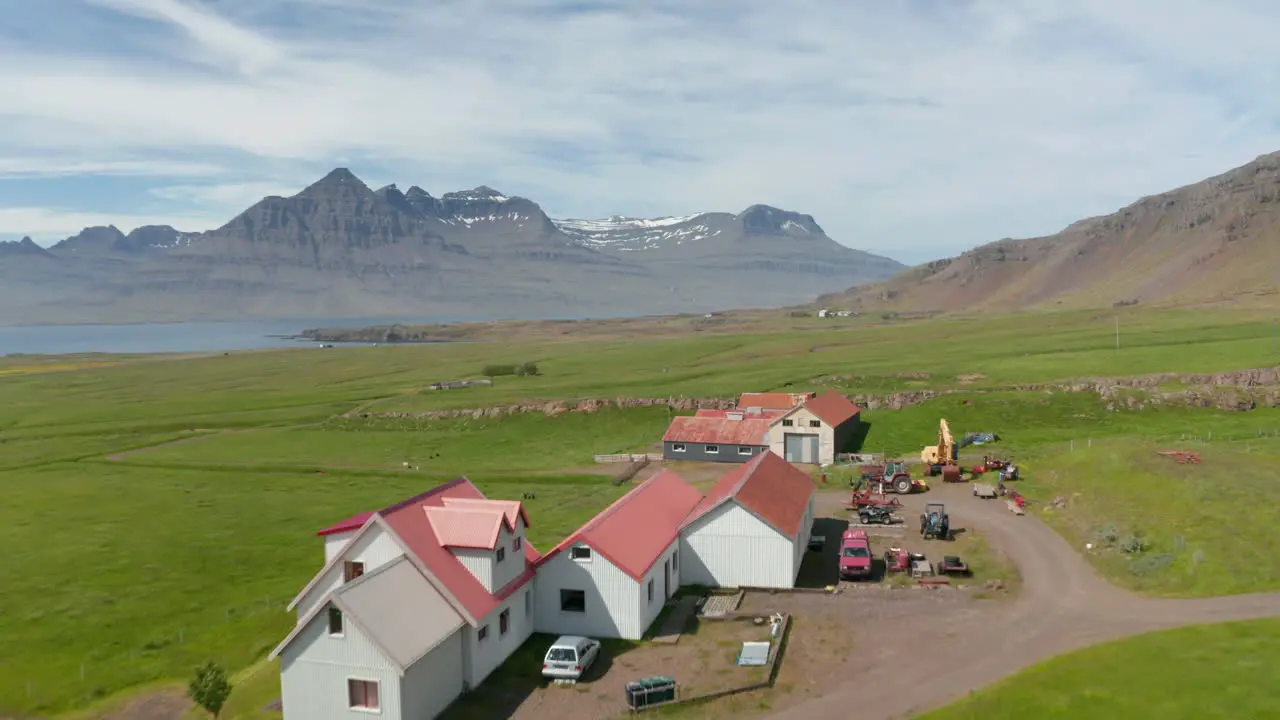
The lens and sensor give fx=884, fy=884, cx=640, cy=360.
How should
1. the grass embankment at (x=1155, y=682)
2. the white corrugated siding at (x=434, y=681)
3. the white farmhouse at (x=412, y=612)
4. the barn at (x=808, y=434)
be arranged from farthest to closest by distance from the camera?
the barn at (x=808, y=434) < the white farmhouse at (x=412, y=612) < the white corrugated siding at (x=434, y=681) < the grass embankment at (x=1155, y=682)

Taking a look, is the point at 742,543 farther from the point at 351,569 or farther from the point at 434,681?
the point at 351,569

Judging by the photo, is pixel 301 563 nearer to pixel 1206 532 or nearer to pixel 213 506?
pixel 213 506

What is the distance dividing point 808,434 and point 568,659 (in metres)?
51.2

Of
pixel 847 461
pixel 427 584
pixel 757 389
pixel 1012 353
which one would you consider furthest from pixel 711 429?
pixel 1012 353

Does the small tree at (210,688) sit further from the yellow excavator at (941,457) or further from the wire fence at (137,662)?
the yellow excavator at (941,457)

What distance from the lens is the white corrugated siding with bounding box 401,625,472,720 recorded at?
3456cm

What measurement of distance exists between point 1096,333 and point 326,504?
Result: 134 metres

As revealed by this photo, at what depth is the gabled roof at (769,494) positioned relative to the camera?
5156 cm

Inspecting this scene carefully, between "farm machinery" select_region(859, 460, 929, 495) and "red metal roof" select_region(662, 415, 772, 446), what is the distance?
12087 mm

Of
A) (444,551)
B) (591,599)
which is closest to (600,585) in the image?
(591,599)

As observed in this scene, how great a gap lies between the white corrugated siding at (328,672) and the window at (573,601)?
1211 cm

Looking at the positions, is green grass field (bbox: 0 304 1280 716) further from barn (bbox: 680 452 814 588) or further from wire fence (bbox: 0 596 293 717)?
barn (bbox: 680 452 814 588)

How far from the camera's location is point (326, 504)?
8144 centimetres

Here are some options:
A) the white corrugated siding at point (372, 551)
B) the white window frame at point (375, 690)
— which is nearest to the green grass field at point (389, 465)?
the white corrugated siding at point (372, 551)
